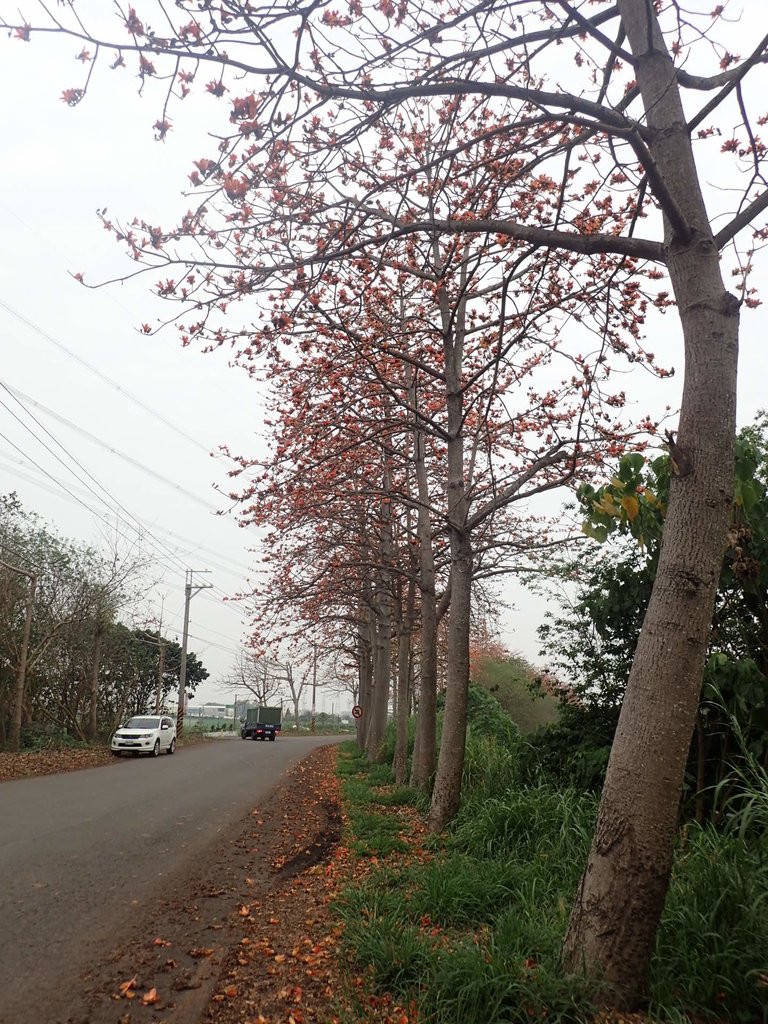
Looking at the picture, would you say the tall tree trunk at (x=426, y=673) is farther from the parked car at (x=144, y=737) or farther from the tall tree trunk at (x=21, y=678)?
the parked car at (x=144, y=737)

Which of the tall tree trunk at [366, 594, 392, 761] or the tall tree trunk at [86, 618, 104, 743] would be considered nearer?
the tall tree trunk at [366, 594, 392, 761]

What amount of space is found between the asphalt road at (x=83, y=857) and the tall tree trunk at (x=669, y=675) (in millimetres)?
2858

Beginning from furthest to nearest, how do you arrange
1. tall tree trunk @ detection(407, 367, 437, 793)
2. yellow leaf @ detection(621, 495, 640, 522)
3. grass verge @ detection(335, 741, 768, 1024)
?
tall tree trunk @ detection(407, 367, 437, 793)
yellow leaf @ detection(621, 495, 640, 522)
grass verge @ detection(335, 741, 768, 1024)

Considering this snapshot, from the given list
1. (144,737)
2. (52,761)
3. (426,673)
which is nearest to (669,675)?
(426,673)

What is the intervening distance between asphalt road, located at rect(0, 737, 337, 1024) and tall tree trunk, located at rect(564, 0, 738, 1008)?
113 inches

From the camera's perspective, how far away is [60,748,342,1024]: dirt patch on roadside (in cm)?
398

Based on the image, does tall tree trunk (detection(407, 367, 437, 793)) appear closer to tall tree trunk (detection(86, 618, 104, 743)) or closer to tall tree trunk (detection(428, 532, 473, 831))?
tall tree trunk (detection(428, 532, 473, 831))

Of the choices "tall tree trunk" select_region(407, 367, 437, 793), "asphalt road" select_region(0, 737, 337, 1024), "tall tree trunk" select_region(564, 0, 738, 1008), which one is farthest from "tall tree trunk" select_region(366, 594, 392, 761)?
"tall tree trunk" select_region(564, 0, 738, 1008)

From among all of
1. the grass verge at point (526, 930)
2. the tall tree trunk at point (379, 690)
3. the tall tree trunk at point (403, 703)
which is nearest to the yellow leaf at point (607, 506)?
the grass verge at point (526, 930)

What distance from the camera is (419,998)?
3.73m

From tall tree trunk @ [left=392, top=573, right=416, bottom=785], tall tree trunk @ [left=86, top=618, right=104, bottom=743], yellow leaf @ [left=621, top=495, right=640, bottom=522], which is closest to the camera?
yellow leaf @ [left=621, top=495, right=640, bottom=522]

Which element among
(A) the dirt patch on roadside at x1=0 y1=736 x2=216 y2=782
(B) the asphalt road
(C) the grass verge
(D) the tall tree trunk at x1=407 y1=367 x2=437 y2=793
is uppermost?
(D) the tall tree trunk at x1=407 y1=367 x2=437 y2=793

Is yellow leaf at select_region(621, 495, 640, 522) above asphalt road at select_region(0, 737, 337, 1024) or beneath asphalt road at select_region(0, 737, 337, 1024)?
above

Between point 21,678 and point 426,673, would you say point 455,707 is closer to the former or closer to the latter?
point 426,673
